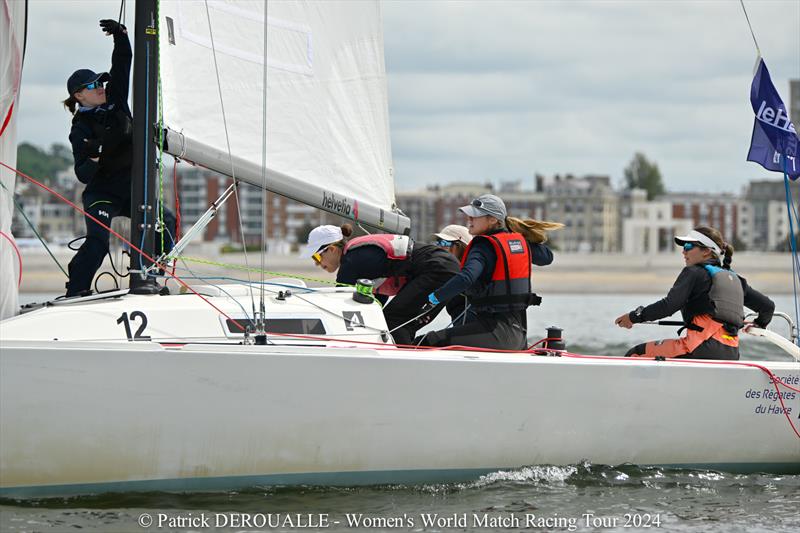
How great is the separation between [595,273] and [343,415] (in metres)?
46.9

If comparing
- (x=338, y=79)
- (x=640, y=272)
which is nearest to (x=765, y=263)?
(x=640, y=272)

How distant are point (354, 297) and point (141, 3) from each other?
1936 mm

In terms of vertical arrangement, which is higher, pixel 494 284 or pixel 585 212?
pixel 585 212

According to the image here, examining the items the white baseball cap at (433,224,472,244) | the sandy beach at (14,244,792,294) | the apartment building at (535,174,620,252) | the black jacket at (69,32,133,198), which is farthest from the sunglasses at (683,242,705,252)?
the apartment building at (535,174,620,252)

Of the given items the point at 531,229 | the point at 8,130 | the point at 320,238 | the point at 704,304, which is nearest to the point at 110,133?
the point at 8,130

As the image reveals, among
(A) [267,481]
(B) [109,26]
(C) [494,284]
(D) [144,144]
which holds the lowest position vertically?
(A) [267,481]

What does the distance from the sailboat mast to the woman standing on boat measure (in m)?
0.28

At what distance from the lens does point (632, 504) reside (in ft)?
19.5

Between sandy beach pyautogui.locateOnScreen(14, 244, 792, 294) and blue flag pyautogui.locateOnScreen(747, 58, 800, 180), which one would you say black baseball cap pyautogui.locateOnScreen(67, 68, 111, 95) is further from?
sandy beach pyautogui.locateOnScreen(14, 244, 792, 294)

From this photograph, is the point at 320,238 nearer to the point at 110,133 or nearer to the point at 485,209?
the point at 485,209

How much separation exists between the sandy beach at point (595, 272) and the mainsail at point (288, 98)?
25.3 m

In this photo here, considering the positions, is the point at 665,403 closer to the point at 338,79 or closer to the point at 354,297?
the point at 354,297

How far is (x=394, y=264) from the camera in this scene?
6.62 m

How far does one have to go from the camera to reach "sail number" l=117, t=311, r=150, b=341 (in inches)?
224
